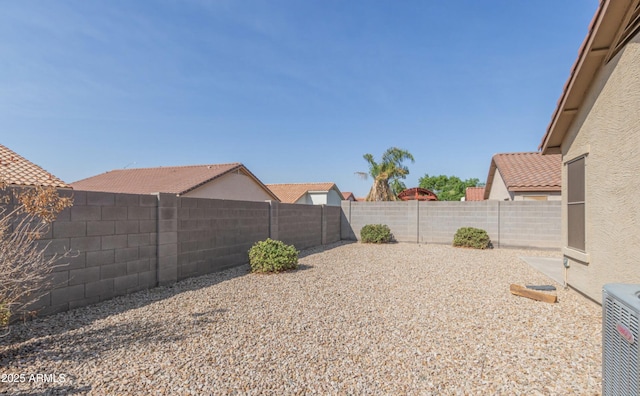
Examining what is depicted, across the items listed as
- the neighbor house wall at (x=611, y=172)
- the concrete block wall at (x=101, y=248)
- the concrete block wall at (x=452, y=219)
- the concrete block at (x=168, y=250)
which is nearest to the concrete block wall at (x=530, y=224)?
the concrete block wall at (x=452, y=219)

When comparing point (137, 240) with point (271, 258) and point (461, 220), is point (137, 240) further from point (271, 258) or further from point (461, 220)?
point (461, 220)

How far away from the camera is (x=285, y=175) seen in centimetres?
3656

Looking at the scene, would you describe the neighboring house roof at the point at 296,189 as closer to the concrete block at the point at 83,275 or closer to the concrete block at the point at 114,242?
the concrete block at the point at 114,242

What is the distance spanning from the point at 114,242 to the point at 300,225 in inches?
298

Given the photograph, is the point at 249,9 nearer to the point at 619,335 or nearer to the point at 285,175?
the point at 619,335

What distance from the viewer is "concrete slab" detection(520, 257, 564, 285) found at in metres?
7.73

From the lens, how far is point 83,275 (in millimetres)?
5129

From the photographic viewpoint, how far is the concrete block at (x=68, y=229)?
15.5 feet

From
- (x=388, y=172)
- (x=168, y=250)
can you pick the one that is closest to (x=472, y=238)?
(x=388, y=172)

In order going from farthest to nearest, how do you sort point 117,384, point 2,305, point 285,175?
point 285,175 < point 2,305 < point 117,384

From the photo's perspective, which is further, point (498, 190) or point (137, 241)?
point (498, 190)

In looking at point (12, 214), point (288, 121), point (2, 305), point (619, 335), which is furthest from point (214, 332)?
point (288, 121)

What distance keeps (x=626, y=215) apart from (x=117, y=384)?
6510 mm

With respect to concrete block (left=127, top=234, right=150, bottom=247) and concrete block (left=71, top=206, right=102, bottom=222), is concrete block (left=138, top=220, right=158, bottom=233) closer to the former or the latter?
concrete block (left=127, top=234, right=150, bottom=247)
